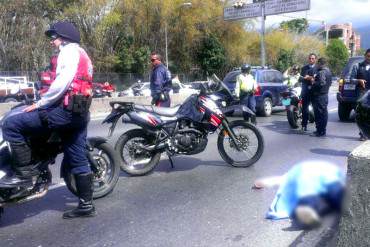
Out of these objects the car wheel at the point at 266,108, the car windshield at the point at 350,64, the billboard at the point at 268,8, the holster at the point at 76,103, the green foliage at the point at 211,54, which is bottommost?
the car wheel at the point at 266,108

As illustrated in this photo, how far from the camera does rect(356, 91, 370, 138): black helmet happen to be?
1.68 meters

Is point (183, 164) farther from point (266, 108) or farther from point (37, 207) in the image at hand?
point (266, 108)

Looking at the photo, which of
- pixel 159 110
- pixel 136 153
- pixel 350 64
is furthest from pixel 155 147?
pixel 350 64

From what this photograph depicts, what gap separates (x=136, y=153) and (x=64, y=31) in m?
2.29

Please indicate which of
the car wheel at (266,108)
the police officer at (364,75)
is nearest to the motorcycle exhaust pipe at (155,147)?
the police officer at (364,75)

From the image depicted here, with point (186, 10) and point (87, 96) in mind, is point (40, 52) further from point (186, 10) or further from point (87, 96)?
point (87, 96)

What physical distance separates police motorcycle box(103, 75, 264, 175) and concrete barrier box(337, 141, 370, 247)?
133 inches

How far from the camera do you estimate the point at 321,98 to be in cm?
866

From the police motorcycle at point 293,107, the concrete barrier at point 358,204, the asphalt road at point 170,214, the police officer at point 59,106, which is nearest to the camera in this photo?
the concrete barrier at point 358,204

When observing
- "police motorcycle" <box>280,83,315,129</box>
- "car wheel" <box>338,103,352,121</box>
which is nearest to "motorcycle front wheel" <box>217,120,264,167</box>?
"police motorcycle" <box>280,83,315,129</box>

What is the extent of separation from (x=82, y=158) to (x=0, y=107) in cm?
1117

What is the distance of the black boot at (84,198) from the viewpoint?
421 centimetres

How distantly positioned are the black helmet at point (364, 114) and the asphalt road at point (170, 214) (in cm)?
190

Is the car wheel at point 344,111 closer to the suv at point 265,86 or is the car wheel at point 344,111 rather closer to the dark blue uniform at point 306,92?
the suv at point 265,86
